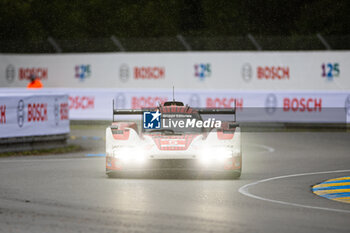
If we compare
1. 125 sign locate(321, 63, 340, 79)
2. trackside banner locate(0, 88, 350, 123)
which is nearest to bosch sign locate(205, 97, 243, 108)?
trackside banner locate(0, 88, 350, 123)

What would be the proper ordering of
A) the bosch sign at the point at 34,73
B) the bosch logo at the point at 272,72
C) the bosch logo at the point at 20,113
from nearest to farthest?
the bosch logo at the point at 20,113
the bosch logo at the point at 272,72
the bosch sign at the point at 34,73

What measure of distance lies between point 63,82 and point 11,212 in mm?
28878

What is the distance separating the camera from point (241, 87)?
35219 millimetres

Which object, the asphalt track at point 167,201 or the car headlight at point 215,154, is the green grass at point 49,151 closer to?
the asphalt track at point 167,201

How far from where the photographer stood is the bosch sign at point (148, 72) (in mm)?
36781

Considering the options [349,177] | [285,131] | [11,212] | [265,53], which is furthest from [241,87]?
[11,212]

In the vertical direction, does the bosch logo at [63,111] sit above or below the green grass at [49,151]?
above

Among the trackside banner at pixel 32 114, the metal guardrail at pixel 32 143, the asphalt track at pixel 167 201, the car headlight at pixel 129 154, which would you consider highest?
the trackside banner at pixel 32 114

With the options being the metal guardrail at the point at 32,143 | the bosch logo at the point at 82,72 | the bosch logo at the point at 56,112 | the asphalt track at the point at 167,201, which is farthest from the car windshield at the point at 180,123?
the bosch logo at the point at 82,72

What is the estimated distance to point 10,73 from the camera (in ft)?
128

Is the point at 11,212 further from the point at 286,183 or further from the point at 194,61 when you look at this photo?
the point at 194,61

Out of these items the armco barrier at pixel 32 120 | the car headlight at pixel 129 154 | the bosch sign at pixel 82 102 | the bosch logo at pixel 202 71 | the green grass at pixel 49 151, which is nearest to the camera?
the car headlight at pixel 129 154

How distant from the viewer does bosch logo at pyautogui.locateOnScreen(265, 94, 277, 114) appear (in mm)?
28453

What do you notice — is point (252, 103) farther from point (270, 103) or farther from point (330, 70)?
point (330, 70)
